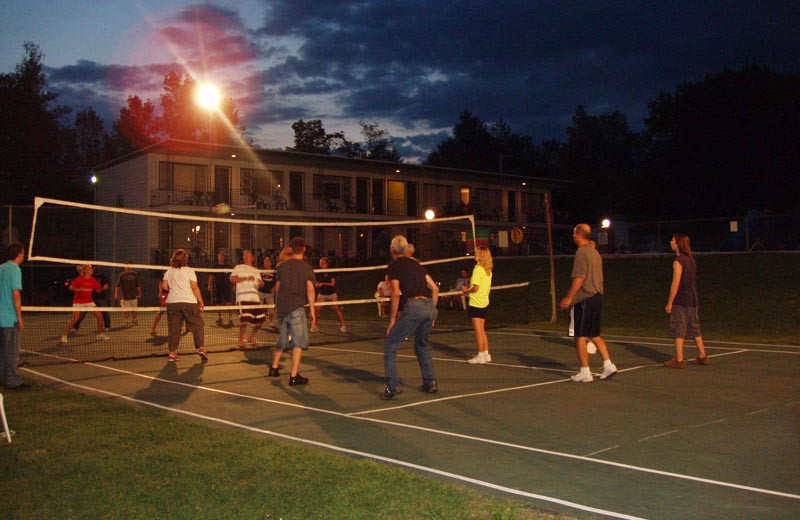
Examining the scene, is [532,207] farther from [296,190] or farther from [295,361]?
→ [295,361]

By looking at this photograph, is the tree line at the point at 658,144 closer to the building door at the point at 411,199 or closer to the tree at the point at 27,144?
the tree at the point at 27,144

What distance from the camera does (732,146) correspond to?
56.7 m

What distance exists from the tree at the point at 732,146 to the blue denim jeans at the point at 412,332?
51.7 m

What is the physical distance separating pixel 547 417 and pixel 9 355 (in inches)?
296

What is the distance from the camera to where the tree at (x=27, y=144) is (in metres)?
59.8

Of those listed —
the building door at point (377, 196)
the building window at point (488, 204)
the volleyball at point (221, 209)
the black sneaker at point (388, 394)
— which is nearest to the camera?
the black sneaker at point (388, 394)

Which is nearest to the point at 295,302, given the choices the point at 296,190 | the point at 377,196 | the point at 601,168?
the point at 296,190

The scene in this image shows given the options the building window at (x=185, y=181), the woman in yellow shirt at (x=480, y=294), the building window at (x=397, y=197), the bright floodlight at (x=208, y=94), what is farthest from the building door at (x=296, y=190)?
the woman in yellow shirt at (x=480, y=294)

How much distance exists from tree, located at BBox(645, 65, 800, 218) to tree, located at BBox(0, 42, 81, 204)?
1948 inches

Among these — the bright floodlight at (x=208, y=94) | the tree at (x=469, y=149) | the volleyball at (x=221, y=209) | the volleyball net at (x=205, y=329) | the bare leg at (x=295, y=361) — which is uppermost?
the tree at (x=469, y=149)

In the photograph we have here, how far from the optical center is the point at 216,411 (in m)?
9.20

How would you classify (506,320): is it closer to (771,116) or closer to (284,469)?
(284,469)

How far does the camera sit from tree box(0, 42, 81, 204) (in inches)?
2355

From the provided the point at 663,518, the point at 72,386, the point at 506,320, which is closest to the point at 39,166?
the point at 506,320
